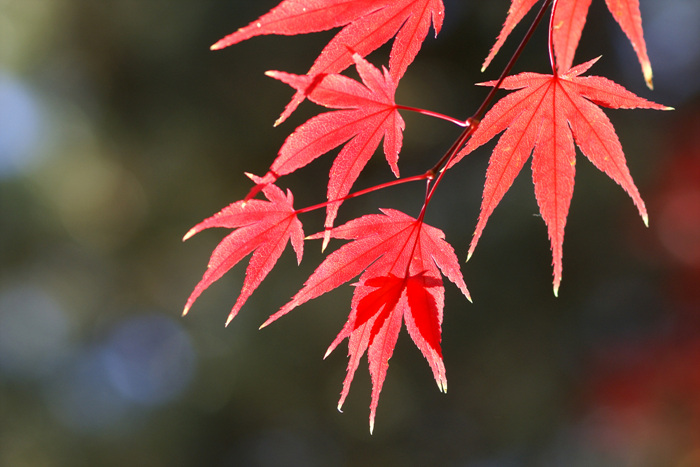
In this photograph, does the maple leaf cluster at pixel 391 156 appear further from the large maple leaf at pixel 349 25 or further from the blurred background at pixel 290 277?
the blurred background at pixel 290 277

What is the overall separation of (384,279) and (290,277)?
77.2 inches

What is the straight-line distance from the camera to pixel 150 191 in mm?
2666

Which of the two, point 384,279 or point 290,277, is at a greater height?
point 384,279

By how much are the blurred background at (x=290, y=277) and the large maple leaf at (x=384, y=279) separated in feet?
6.12

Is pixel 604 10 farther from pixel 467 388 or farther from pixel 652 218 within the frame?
pixel 467 388

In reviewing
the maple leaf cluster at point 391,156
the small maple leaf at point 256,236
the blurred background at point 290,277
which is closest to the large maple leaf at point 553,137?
the maple leaf cluster at point 391,156

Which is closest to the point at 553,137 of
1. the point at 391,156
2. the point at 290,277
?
the point at 391,156

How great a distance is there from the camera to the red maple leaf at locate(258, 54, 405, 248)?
40 cm

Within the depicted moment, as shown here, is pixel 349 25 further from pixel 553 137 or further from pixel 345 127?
pixel 553 137

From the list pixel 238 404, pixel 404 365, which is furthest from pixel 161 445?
pixel 404 365

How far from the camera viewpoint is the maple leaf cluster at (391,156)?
418 millimetres

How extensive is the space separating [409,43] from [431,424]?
233 cm

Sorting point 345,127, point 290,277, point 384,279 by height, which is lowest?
point 290,277

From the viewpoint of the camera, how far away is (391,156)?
0.49 metres
